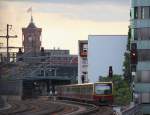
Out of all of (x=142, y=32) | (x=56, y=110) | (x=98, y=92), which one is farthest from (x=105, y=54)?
(x=56, y=110)

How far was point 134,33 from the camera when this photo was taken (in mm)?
88375

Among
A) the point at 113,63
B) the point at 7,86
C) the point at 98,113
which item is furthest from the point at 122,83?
the point at 113,63

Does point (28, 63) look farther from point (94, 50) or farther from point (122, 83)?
point (122, 83)

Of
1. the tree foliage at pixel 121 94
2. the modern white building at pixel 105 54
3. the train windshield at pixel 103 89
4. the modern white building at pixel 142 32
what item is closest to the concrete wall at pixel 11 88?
the tree foliage at pixel 121 94

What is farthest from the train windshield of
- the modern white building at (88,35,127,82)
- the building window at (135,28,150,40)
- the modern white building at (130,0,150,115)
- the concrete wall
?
the modern white building at (88,35,127,82)

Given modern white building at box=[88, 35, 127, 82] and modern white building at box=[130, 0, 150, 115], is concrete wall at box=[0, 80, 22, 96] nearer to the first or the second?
modern white building at box=[130, 0, 150, 115]

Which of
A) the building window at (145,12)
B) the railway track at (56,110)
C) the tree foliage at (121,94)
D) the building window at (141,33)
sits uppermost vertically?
the building window at (145,12)

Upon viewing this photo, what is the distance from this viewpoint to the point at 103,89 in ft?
295

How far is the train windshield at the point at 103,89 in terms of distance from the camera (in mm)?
88956

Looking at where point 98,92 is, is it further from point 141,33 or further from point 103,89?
point 141,33

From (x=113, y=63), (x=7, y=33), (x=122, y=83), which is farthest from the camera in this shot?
(x=113, y=63)

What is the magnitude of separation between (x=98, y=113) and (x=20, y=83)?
2952 inches

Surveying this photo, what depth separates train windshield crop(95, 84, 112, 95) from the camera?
89.0 meters

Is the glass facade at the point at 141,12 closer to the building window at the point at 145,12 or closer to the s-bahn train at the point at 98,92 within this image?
the building window at the point at 145,12
